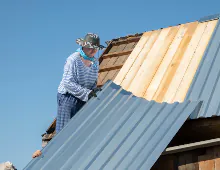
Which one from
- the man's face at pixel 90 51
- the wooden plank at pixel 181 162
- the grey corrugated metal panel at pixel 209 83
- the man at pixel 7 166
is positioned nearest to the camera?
the wooden plank at pixel 181 162

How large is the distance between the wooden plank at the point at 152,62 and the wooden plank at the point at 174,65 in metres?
0.29

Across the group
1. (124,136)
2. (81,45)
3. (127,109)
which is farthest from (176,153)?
(81,45)

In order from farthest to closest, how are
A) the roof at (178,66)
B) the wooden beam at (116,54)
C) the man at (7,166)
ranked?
the wooden beam at (116,54), the roof at (178,66), the man at (7,166)

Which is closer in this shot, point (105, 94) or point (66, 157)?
point (66, 157)

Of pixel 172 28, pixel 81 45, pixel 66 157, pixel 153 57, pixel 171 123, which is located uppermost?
pixel 172 28

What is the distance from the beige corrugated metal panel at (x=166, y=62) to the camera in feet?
20.2

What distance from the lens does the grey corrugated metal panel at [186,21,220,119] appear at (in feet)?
17.3

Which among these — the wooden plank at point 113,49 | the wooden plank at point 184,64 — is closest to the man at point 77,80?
the wooden plank at point 184,64

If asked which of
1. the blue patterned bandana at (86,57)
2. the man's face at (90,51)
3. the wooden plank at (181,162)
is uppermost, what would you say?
the man's face at (90,51)

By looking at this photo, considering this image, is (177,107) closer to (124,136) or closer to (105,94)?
(124,136)

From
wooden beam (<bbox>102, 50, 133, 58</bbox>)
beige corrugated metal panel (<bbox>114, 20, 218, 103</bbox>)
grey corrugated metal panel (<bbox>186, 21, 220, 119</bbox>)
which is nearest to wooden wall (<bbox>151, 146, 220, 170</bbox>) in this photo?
grey corrugated metal panel (<bbox>186, 21, 220, 119</bbox>)

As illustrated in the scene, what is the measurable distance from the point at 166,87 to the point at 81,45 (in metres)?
1.53

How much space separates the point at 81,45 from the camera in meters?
6.21

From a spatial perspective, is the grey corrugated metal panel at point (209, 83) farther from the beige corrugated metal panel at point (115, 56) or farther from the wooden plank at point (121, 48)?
the wooden plank at point (121, 48)
